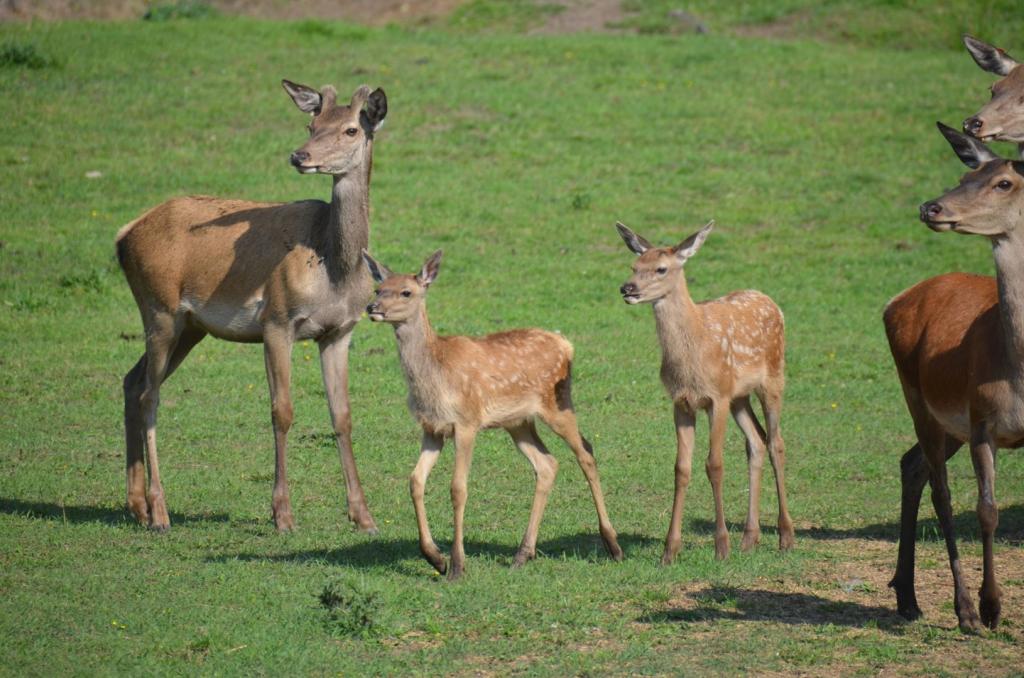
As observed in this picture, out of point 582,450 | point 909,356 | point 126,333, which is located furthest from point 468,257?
point 909,356

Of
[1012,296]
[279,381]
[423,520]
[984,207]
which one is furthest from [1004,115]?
[279,381]

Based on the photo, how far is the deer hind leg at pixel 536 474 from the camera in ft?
32.0

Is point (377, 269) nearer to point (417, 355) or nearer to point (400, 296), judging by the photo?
point (400, 296)

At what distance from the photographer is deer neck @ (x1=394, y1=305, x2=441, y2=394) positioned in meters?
9.65

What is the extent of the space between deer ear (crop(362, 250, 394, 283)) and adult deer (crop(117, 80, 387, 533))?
2.82 feet

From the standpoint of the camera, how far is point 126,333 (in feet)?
53.2

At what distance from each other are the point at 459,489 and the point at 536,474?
2.57 feet

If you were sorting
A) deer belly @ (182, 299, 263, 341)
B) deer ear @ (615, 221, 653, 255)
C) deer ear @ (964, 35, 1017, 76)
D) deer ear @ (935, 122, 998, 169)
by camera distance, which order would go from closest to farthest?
1. deer ear @ (935, 122, 998, 169)
2. deer ear @ (615, 221, 653, 255)
3. deer ear @ (964, 35, 1017, 76)
4. deer belly @ (182, 299, 263, 341)

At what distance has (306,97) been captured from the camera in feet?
37.8

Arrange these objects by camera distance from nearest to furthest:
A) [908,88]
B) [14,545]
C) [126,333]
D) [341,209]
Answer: [14,545] < [341,209] < [126,333] < [908,88]

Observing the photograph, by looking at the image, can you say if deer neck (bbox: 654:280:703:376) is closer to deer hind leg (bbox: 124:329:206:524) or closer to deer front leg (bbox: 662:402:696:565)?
deer front leg (bbox: 662:402:696:565)

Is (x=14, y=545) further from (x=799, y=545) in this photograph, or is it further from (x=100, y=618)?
(x=799, y=545)

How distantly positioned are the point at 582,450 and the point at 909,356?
2343mm

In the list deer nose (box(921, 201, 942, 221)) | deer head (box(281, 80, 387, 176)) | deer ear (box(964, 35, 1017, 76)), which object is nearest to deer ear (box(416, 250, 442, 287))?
deer head (box(281, 80, 387, 176))
